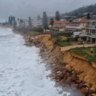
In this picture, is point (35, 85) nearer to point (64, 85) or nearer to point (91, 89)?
point (64, 85)

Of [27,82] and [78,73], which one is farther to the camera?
[78,73]

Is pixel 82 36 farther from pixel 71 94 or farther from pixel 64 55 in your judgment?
pixel 71 94

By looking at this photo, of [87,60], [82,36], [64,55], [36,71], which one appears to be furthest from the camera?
[82,36]

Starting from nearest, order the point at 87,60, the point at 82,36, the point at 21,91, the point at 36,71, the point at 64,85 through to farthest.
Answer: the point at 21,91 → the point at 64,85 → the point at 87,60 → the point at 36,71 → the point at 82,36

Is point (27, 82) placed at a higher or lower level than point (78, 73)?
lower

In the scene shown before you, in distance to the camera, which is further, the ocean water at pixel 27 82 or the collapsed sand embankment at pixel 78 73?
the collapsed sand embankment at pixel 78 73

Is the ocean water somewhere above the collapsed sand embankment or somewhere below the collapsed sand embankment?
below

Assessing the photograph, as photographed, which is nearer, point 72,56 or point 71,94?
point 71,94

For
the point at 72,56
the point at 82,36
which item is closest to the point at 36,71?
the point at 72,56

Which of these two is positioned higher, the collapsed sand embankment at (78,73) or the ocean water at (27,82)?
the collapsed sand embankment at (78,73)

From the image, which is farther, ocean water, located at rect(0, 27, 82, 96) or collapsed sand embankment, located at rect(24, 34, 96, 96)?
collapsed sand embankment, located at rect(24, 34, 96, 96)
